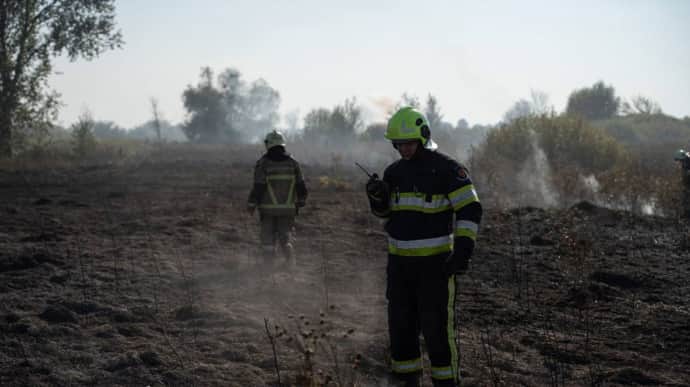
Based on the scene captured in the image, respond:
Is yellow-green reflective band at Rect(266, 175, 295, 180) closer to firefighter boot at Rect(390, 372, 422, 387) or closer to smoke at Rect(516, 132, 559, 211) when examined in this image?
firefighter boot at Rect(390, 372, 422, 387)

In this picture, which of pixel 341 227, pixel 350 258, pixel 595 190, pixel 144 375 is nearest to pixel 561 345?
pixel 144 375

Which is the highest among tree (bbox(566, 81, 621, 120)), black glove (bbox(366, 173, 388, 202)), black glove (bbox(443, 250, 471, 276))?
tree (bbox(566, 81, 621, 120))

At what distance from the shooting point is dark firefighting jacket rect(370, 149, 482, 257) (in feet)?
13.7

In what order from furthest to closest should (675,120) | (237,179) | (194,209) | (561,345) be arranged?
(675,120) < (237,179) < (194,209) < (561,345)

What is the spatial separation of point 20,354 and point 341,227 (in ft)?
26.1

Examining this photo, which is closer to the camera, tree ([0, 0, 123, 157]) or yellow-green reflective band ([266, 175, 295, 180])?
yellow-green reflective band ([266, 175, 295, 180])

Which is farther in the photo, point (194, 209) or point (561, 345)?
point (194, 209)

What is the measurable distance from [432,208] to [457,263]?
41cm

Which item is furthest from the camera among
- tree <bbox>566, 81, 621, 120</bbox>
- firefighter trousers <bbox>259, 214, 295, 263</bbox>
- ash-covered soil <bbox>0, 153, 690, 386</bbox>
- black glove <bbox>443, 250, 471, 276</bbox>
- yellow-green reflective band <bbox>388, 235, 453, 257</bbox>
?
tree <bbox>566, 81, 621, 120</bbox>

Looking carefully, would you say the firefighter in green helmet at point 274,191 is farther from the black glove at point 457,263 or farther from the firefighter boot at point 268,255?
the black glove at point 457,263

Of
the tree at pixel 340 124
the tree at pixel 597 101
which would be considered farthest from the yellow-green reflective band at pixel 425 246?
the tree at pixel 597 101

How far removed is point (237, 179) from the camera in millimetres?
22766

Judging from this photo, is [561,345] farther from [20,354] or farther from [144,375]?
[20,354]

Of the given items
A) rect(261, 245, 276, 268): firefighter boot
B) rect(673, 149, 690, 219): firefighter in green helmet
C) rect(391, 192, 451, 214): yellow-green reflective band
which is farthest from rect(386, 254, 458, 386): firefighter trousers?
rect(673, 149, 690, 219): firefighter in green helmet
